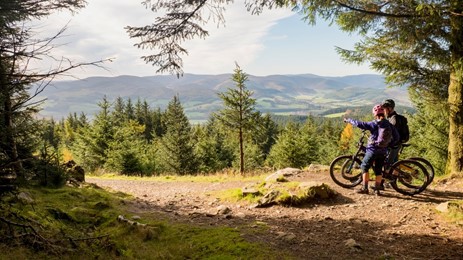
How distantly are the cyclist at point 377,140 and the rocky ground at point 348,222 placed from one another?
60 cm

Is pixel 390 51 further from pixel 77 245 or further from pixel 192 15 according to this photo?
pixel 77 245

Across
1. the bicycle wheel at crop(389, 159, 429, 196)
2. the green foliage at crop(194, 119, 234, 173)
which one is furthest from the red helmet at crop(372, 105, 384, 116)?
the green foliage at crop(194, 119, 234, 173)

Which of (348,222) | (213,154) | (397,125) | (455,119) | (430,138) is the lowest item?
(213,154)

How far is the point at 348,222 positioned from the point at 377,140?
2.57m

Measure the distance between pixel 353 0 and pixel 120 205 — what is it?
913cm

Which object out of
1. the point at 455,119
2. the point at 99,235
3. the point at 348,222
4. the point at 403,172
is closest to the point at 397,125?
the point at 403,172

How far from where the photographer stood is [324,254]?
5.20m

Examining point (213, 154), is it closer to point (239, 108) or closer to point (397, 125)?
point (239, 108)

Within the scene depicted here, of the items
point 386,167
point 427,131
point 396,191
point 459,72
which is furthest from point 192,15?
point 427,131

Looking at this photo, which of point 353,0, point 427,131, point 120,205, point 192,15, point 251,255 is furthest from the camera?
point 427,131

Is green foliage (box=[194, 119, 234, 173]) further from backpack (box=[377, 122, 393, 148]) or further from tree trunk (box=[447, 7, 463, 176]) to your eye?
backpack (box=[377, 122, 393, 148])

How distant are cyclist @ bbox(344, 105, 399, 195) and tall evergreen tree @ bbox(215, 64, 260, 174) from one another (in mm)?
17472

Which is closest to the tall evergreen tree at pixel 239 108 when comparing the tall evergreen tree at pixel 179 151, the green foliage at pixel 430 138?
the tall evergreen tree at pixel 179 151

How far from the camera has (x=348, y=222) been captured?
6.78 m
